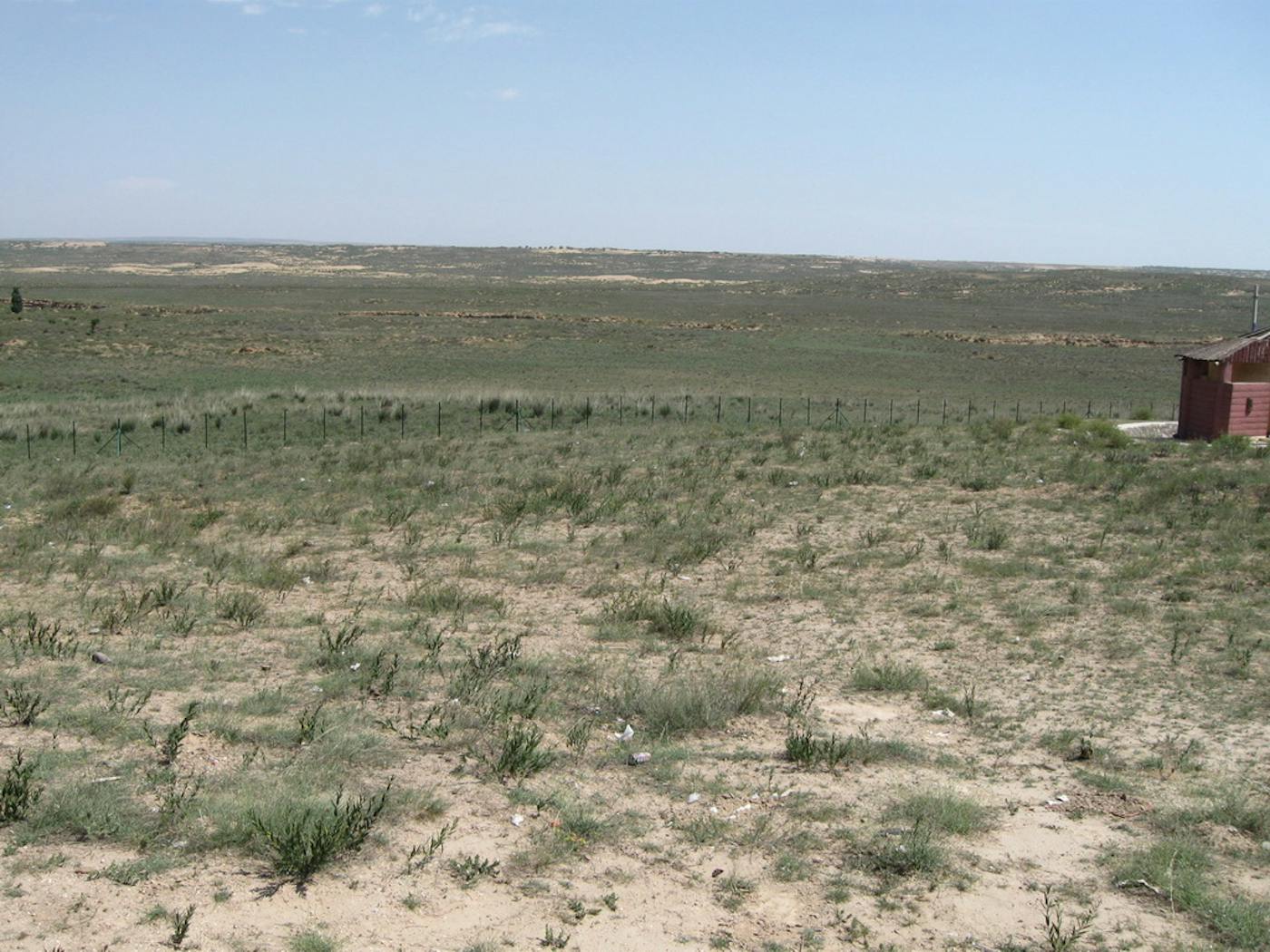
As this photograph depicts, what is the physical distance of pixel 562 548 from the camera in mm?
17172

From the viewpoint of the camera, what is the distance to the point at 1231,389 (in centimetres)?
3025

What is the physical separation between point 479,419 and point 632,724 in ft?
88.5

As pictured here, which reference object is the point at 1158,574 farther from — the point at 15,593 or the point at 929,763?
the point at 15,593

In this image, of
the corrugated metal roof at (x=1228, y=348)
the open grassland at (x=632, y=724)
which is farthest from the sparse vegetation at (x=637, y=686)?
the corrugated metal roof at (x=1228, y=348)

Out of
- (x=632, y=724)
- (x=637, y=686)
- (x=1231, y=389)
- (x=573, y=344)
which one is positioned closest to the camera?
(x=632, y=724)

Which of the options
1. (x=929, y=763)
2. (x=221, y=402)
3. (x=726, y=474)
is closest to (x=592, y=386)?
(x=221, y=402)

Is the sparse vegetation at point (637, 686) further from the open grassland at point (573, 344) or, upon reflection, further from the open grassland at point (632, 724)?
the open grassland at point (573, 344)

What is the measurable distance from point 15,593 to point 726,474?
13.8m

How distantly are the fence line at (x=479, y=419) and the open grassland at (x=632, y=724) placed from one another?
1094 cm

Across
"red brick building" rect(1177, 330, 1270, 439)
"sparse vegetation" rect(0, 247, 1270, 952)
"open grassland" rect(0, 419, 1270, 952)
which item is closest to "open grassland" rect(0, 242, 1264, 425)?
"red brick building" rect(1177, 330, 1270, 439)

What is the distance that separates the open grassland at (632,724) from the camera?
675 centimetres

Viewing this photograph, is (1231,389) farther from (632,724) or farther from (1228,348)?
(632,724)

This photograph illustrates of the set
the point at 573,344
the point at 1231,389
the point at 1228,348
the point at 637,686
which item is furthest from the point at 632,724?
the point at 573,344

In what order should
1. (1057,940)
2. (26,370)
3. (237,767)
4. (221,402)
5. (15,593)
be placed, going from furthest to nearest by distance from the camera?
(26,370) < (221,402) < (15,593) < (237,767) < (1057,940)
